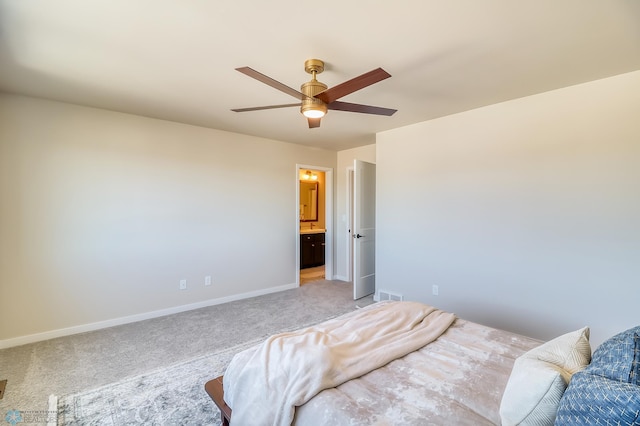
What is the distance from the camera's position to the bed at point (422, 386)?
3.48ft

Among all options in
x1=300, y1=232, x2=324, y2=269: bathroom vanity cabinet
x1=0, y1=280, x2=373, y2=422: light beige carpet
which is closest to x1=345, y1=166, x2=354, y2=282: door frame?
x1=300, y1=232, x2=324, y2=269: bathroom vanity cabinet

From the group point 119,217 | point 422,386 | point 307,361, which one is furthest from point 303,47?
point 119,217

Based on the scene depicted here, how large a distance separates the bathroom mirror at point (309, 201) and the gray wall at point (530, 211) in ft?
10.8

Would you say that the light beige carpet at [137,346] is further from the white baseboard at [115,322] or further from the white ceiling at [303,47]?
the white ceiling at [303,47]

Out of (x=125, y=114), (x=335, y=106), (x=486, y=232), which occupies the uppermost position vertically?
(x=125, y=114)

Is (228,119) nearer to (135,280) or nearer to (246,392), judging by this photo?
(135,280)

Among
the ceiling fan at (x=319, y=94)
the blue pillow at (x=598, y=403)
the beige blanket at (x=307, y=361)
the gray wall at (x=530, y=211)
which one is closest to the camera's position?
the blue pillow at (x=598, y=403)

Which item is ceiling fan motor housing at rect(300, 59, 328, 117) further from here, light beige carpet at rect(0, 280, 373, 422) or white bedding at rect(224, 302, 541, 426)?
light beige carpet at rect(0, 280, 373, 422)

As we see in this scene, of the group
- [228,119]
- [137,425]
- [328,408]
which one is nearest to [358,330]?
[328,408]

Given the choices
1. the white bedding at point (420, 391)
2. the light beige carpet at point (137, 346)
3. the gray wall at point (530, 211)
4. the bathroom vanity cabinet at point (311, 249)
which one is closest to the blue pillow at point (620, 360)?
the white bedding at point (420, 391)

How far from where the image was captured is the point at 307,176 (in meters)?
6.96

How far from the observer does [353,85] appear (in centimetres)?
186

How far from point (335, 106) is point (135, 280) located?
3.15 metres

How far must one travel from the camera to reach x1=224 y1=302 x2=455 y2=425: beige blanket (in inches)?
52.3
